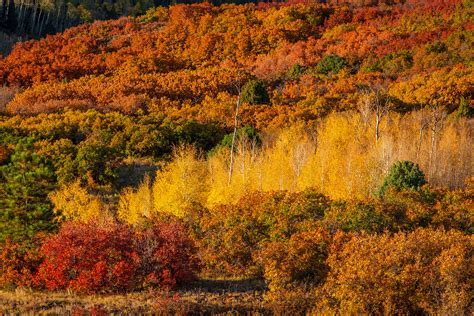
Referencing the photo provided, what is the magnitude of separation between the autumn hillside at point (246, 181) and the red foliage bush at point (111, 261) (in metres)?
0.05

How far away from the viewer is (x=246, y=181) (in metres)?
28.4

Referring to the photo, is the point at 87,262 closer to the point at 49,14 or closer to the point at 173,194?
the point at 173,194

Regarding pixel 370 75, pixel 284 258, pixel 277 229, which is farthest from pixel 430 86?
pixel 284 258

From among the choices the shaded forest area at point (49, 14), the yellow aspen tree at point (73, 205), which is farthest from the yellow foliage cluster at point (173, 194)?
the shaded forest area at point (49, 14)

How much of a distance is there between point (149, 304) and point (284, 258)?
4213 millimetres

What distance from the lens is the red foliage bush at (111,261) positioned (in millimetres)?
17328

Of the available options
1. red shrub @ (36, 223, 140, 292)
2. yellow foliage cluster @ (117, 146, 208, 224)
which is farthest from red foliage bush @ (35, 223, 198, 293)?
yellow foliage cluster @ (117, 146, 208, 224)

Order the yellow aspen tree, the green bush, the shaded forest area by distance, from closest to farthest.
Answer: the yellow aspen tree → the green bush → the shaded forest area

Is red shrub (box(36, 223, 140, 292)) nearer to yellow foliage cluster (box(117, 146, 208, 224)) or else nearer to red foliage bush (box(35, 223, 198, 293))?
red foliage bush (box(35, 223, 198, 293))

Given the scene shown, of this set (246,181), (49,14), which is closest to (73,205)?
(246,181)

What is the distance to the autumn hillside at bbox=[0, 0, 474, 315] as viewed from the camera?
16781mm

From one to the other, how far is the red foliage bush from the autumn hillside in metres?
0.05

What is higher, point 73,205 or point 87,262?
point 87,262

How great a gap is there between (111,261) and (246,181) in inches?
454
